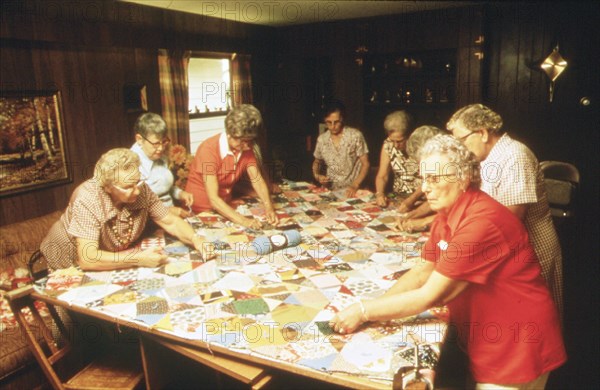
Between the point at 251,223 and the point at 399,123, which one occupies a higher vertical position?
the point at 399,123

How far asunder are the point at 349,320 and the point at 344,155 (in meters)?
2.80

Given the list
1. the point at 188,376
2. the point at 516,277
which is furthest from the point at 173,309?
the point at 516,277

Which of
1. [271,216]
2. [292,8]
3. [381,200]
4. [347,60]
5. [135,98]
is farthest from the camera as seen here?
[347,60]

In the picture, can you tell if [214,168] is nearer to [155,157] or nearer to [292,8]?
[155,157]

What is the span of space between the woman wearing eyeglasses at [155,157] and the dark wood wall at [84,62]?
830 mm

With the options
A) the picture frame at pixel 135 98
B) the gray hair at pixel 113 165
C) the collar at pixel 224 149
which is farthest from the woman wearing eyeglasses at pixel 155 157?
the picture frame at pixel 135 98

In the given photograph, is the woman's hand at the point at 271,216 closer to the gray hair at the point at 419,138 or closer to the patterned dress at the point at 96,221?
the patterned dress at the point at 96,221

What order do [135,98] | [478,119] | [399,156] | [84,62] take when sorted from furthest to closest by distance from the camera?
[135,98] < [84,62] < [399,156] < [478,119]

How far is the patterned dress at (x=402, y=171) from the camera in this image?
11.3 ft

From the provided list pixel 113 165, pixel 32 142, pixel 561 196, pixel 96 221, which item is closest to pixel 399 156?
pixel 561 196

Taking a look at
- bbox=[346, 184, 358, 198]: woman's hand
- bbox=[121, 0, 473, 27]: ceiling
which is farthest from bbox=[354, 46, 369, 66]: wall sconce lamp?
bbox=[346, 184, 358, 198]: woman's hand

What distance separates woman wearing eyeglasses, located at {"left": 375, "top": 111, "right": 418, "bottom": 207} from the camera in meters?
3.47

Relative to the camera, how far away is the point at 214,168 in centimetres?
315

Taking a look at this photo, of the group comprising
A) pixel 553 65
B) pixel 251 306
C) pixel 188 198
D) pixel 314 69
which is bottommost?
pixel 251 306
